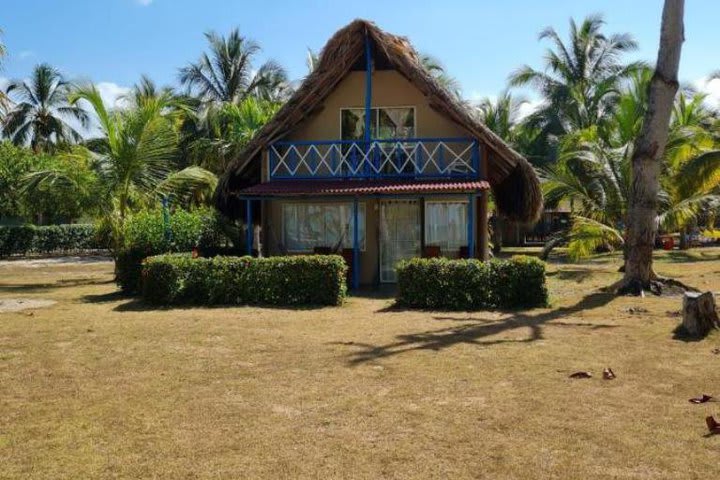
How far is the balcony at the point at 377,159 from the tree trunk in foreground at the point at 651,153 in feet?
12.1

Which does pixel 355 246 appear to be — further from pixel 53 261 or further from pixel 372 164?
pixel 53 261

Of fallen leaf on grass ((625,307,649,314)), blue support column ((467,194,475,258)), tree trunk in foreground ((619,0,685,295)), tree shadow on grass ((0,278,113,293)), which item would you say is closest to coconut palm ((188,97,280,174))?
tree shadow on grass ((0,278,113,293))

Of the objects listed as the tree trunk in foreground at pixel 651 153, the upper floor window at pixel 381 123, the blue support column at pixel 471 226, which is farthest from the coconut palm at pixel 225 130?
the tree trunk in foreground at pixel 651 153

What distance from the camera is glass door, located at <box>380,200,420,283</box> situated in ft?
51.9

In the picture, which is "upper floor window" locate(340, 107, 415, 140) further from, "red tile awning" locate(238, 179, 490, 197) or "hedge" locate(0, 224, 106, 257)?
"hedge" locate(0, 224, 106, 257)

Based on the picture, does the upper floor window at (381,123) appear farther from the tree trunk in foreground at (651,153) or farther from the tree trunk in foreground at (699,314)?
the tree trunk in foreground at (699,314)

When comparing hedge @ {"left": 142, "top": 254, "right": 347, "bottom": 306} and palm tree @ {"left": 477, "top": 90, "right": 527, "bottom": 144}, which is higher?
palm tree @ {"left": 477, "top": 90, "right": 527, "bottom": 144}

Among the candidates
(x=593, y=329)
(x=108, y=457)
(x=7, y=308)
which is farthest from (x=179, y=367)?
(x=7, y=308)

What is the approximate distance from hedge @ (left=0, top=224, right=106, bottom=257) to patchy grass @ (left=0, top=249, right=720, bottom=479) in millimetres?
21290

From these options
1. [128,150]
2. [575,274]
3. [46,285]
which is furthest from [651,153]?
[46,285]

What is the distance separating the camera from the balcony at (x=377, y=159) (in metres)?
15.3

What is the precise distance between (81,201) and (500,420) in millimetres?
15371

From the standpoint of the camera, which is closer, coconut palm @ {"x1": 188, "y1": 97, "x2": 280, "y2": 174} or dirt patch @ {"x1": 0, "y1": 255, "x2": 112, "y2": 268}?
coconut palm @ {"x1": 188, "y1": 97, "x2": 280, "y2": 174}

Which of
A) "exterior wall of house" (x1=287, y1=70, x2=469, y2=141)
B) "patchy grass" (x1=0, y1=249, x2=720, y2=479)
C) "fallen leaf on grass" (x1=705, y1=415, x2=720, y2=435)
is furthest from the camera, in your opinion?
"exterior wall of house" (x1=287, y1=70, x2=469, y2=141)
